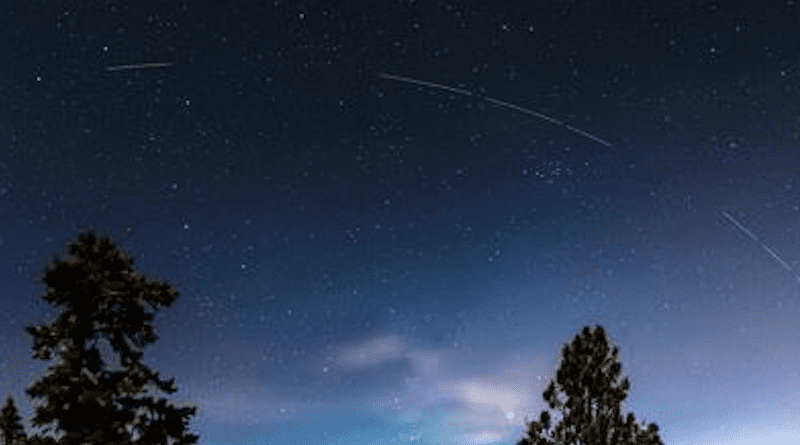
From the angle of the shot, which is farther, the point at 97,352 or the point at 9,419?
the point at 9,419

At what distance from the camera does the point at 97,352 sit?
51.2 feet

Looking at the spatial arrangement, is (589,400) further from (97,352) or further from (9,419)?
(9,419)

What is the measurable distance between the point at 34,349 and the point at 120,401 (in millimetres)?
1784

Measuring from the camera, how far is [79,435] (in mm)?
15000

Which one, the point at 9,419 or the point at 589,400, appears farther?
the point at 9,419

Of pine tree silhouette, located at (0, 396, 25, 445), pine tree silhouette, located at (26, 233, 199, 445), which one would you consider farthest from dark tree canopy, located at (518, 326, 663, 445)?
pine tree silhouette, located at (0, 396, 25, 445)

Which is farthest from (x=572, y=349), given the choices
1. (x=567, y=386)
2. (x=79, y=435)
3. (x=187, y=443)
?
(x=79, y=435)

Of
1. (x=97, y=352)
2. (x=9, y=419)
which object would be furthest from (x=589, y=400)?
(x=9, y=419)

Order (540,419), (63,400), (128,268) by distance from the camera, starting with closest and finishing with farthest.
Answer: (63,400) < (128,268) < (540,419)

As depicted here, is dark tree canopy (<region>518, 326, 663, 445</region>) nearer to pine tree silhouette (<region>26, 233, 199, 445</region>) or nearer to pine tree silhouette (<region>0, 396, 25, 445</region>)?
pine tree silhouette (<region>26, 233, 199, 445</region>)

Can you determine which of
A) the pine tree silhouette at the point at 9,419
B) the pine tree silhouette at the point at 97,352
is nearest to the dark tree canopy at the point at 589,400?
the pine tree silhouette at the point at 97,352

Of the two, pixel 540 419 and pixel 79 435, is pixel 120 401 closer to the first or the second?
pixel 79 435

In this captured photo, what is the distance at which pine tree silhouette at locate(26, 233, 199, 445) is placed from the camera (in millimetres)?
15008

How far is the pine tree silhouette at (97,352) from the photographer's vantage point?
15.0 m
